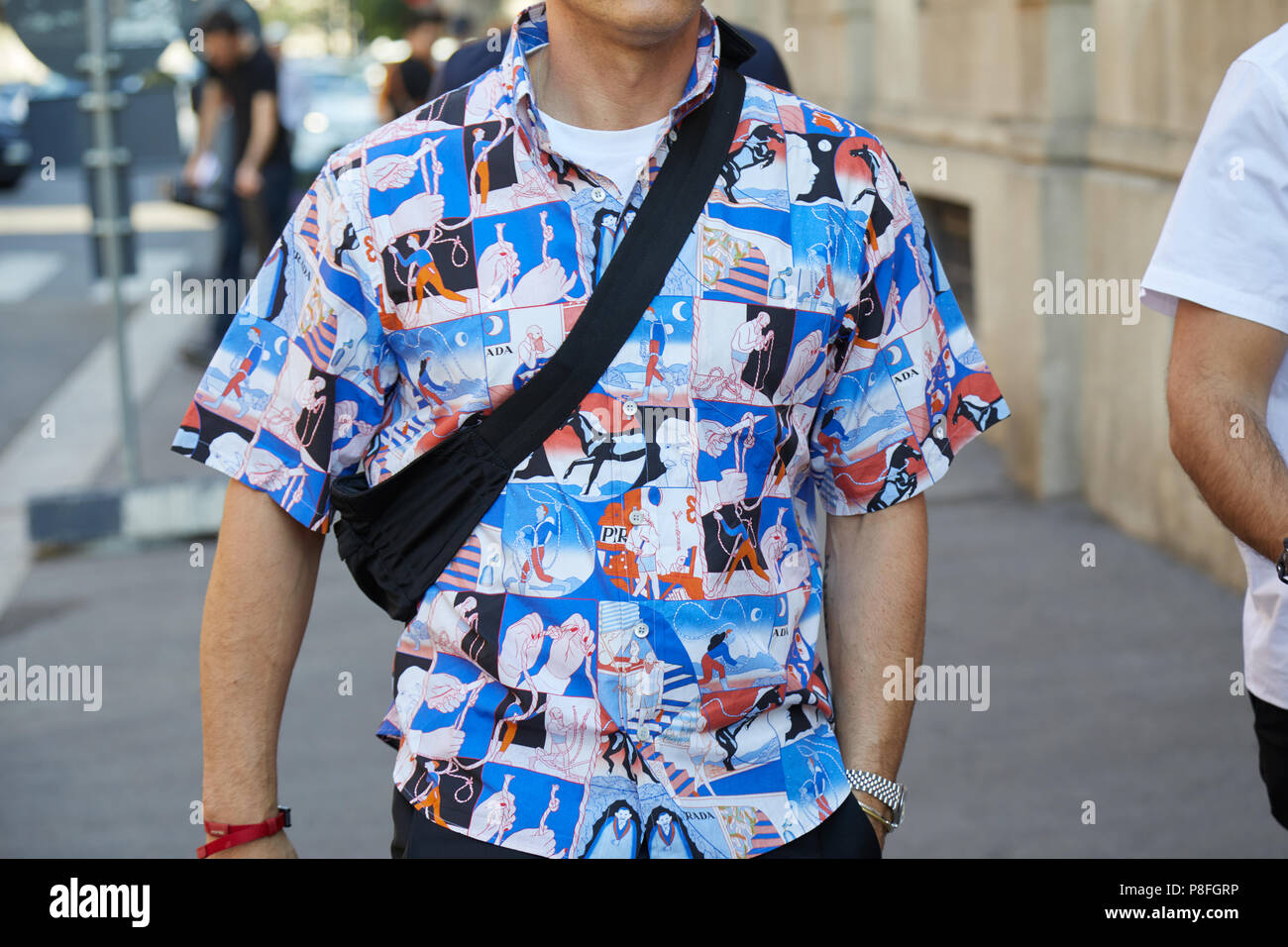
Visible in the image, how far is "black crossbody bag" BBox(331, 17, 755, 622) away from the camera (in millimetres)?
2150

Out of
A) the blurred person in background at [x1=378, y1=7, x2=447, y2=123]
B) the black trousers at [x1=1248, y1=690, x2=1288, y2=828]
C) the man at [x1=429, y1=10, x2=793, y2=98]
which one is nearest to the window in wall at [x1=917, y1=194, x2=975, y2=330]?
the blurred person in background at [x1=378, y1=7, x2=447, y2=123]

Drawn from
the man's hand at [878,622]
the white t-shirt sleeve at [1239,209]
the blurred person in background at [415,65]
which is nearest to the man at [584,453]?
the man's hand at [878,622]

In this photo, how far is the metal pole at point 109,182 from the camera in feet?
28.9

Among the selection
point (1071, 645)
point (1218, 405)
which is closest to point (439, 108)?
point (1218, 405)

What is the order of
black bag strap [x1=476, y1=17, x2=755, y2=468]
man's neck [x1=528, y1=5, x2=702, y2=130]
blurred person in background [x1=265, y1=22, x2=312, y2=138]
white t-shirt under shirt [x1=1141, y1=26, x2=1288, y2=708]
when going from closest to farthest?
1. black bag strap [x1=476, y1=17, x2=755, y2=468]
2. man's neck [x1=528, y1=5, x2=702, y2=130]
3. white t-shirt under shirt [x1=1141, y1=26, x2=1288, y2=708]
4. blurred person in background [x1=265, y1=22, x2=312, y2=138]

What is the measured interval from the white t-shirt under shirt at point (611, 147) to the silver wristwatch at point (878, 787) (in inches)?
34.0

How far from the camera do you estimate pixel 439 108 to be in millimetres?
2297

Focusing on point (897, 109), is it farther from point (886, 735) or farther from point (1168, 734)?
point (886, 735)

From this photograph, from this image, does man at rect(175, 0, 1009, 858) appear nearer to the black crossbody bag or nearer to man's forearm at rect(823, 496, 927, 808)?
the black crossbody bag

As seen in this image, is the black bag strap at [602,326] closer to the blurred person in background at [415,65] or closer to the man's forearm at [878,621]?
the man's forearm at [878,621]

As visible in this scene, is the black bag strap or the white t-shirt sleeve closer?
the black bag strap

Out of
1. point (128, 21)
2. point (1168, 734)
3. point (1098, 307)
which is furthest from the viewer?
point (128, 21)

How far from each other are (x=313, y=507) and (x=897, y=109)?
32.4 feet

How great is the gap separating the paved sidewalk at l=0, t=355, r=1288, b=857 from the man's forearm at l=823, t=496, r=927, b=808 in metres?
2.62
